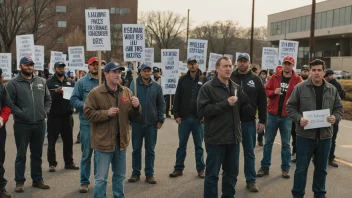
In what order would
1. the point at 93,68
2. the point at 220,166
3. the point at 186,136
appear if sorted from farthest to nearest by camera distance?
1. the point at 186,136
2. the point at 93,68
3. the point at 220,166

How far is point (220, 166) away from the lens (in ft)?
17.4

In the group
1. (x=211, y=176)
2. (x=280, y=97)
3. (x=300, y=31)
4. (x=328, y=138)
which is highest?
(x=300, y=31)

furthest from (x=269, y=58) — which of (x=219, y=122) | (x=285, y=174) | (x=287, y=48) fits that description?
(x=219, y=122)

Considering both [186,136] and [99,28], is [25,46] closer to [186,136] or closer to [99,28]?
[99,28]

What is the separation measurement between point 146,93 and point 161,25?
7171 cm

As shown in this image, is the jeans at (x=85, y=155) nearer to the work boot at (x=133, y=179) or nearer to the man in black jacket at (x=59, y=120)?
the work boot at (x=133, y=179)

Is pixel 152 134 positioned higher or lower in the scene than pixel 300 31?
lower

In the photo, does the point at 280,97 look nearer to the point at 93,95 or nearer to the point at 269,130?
the point at 269,130

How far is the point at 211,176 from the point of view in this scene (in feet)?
17.0

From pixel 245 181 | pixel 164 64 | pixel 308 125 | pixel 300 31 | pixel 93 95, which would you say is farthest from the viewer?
pixel 300 31

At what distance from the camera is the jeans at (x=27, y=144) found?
20.1 ft

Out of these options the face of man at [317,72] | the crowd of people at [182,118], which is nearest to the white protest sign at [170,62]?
the crowd of people at [182,118]

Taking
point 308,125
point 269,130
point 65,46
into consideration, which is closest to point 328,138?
point 308,125

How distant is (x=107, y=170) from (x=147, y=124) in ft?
6.19
